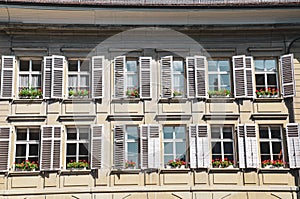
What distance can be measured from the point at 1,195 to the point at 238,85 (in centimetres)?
771

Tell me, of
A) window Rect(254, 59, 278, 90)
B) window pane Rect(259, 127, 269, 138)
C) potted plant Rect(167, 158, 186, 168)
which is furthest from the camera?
window Rect(254, 59, 278, 90)

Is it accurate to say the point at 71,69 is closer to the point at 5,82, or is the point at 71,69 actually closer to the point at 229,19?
the point at 5,82

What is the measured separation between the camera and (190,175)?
47.9 feet

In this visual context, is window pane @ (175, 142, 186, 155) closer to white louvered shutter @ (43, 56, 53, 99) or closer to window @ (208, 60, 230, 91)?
window @ (208, 60, 230, 91)

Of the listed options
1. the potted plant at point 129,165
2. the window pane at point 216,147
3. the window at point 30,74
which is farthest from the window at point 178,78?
the window at point 30,74

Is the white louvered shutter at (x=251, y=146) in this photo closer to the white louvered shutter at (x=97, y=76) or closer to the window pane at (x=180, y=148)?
the window pane at (x=180, y=148)

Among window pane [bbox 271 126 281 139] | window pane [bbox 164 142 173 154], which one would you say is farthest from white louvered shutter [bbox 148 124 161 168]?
window pane [bbox 271 126 281 139]

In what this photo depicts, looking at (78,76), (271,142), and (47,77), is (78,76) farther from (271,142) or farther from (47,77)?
(271,142)

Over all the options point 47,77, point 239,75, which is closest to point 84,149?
point 47,77

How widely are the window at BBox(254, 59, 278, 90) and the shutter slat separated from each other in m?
6.43

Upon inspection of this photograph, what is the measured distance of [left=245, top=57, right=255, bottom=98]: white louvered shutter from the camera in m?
15.1

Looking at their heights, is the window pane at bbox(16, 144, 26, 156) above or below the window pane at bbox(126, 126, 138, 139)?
below

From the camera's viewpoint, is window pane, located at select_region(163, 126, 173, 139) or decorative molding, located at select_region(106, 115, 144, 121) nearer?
decorative molding, located at select_region(106, 115, 144, 121)

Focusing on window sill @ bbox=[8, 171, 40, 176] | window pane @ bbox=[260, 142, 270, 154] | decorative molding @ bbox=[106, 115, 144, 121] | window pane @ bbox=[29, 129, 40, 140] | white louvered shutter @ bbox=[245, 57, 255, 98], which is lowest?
window sill @ bbox=[8, 171, 40, 176]
